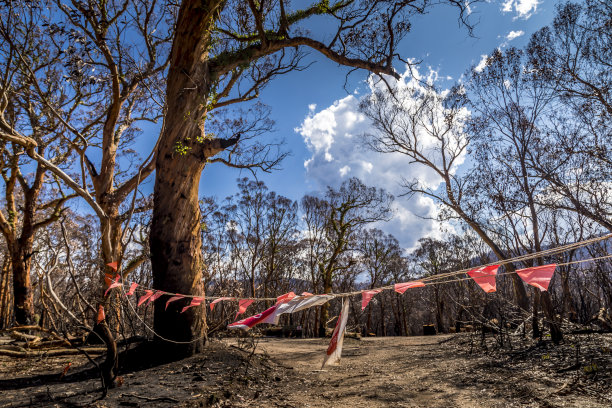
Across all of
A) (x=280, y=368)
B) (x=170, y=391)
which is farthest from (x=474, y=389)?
(x=170, y=391)

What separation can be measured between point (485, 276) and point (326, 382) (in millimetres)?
4053

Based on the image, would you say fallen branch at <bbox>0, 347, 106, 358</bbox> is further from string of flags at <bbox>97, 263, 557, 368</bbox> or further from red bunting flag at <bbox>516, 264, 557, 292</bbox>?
red bunting flag at <bbox>516, 264, 557, 292</bbox>

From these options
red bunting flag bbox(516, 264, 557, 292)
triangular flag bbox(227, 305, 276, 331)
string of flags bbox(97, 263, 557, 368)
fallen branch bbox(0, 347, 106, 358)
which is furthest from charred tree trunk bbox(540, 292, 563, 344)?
fallen branch bbox(0, 347, 106, 358)

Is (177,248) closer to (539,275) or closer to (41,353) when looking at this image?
(41,353)

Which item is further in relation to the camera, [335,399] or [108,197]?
[108,197]

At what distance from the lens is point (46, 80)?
335 inches

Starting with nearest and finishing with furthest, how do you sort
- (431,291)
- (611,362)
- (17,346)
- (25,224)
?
(611,362) < (17,346) < (25,224) < (431,291)

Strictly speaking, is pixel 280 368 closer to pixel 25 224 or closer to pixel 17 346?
pixel 17 346

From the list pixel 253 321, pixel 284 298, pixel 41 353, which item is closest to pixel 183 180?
pixel 284 298

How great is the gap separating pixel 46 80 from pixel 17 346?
267 inches

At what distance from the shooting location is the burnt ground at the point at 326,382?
144 inches

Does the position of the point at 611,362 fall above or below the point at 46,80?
below

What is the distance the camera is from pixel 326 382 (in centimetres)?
566

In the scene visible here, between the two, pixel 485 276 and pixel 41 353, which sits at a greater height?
pixel 485 276
